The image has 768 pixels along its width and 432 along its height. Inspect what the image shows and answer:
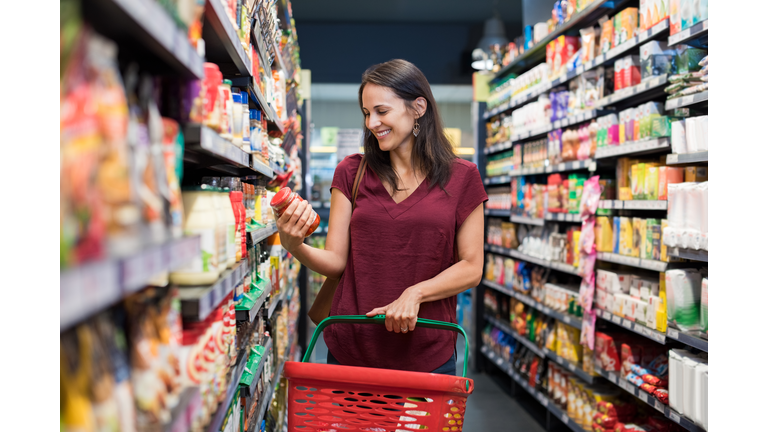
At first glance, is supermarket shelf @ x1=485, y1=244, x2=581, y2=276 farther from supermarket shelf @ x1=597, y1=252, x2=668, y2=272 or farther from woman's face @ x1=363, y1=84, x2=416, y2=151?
woman's face @ x1=363, y1=84, x2=416, y2=151

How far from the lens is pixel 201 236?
1000 millimetres

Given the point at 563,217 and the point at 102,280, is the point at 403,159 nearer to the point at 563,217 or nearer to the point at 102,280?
the point at 102,280

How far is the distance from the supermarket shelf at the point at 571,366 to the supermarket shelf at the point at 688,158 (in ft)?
5.02

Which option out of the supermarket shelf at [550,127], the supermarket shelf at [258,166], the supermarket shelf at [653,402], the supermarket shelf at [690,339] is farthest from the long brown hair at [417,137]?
the supermarket shelf at [550,127]

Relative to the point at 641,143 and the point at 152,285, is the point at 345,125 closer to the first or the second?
the point at 641,143

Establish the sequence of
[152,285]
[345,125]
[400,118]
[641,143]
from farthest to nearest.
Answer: [345,125]
[641,143]
[400,118]
[152,285]

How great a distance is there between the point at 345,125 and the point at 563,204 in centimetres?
645

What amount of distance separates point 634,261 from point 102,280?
295 cm

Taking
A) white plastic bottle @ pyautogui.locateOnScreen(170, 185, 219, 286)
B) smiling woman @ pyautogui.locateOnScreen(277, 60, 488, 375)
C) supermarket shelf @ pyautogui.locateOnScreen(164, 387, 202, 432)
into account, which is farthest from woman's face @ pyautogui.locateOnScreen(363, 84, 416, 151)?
supermarket shelf @ pyautogui.locateOnScreen(164, 387, 202, 432)

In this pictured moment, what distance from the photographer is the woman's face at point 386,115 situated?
1910 mm

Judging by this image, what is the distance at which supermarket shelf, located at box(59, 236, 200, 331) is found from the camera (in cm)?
52
